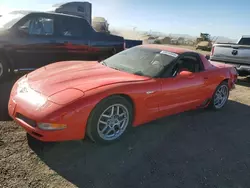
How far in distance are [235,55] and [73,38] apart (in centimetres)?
514

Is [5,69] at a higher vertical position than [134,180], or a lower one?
higher

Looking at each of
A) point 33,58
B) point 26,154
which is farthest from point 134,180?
point 33,58

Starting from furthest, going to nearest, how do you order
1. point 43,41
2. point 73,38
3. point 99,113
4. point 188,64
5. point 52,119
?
point 73,38
point 43,41
point 188,64
point 99,113
point 52,119

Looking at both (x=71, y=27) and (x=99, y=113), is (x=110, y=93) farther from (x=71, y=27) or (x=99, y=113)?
(x=71, y=27)

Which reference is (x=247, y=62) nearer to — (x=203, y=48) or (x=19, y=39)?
(x=19, y=39)

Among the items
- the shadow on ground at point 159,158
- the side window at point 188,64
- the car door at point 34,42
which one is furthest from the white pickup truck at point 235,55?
the car door at point 34,42

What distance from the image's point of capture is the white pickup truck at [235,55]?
299 inches

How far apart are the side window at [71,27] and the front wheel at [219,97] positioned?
3.70 m

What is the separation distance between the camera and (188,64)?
168 inches

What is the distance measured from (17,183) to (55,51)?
4.10 meters

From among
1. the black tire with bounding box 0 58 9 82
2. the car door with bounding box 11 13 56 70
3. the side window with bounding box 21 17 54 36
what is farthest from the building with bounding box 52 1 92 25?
the black tire with bounding box 0 58 9 82

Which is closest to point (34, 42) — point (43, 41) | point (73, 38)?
point (43, 41)

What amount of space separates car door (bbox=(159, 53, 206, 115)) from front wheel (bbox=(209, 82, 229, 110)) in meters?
0.48

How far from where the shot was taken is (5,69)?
5312mm
